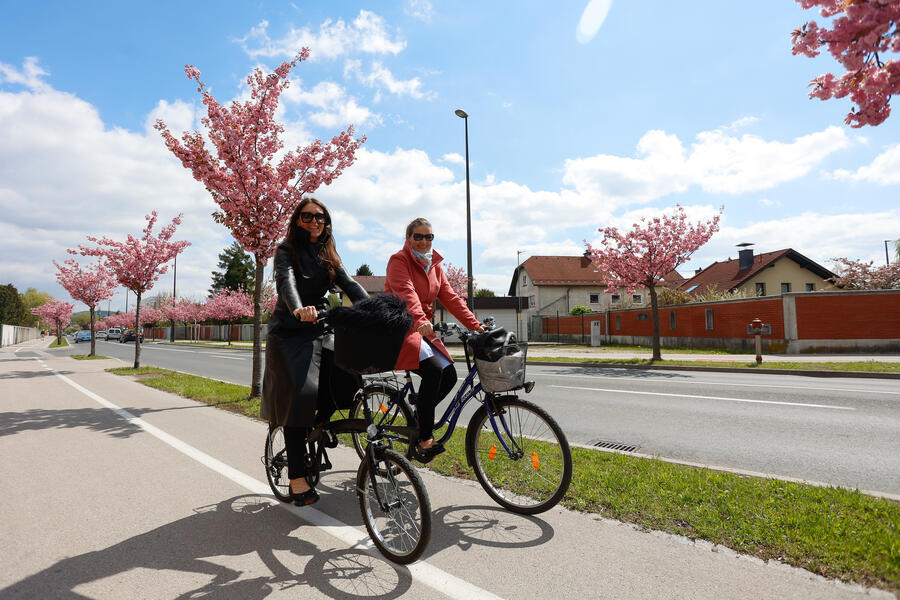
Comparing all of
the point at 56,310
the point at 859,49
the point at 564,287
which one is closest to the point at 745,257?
the point at 564,287

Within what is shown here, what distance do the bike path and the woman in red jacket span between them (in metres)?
0.73

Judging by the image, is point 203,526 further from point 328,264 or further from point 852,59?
point 852,59

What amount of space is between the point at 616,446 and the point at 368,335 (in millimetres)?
3799

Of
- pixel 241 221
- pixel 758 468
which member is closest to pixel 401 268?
pixel 758 468

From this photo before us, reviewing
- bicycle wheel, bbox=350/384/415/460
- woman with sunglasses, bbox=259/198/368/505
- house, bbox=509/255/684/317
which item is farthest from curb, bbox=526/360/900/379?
house, bbox=509/255/684/317

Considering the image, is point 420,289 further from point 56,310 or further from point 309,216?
point 56,310

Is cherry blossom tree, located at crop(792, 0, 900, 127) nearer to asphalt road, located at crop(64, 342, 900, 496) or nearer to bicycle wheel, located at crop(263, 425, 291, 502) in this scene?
asphalt road, located at crop(64, 342, 900, 496)

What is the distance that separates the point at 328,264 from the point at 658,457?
3.54 meters

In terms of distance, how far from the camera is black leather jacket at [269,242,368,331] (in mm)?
3227

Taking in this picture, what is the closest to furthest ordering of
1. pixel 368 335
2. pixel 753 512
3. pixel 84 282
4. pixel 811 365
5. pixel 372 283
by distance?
pixel 368 335 < pixel 753 512 < pixel 811 365 < pixel 84 282 < pixel 372 283

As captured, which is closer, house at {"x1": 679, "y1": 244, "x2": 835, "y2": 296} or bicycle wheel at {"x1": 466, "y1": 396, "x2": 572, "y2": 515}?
bicycle wheel at {"x1": 466, "y1": 396, "x2": 572, "y2": 515}

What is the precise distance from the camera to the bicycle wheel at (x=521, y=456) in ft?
10.7

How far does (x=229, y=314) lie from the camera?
51.9 meters

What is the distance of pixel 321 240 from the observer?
3.67 m
